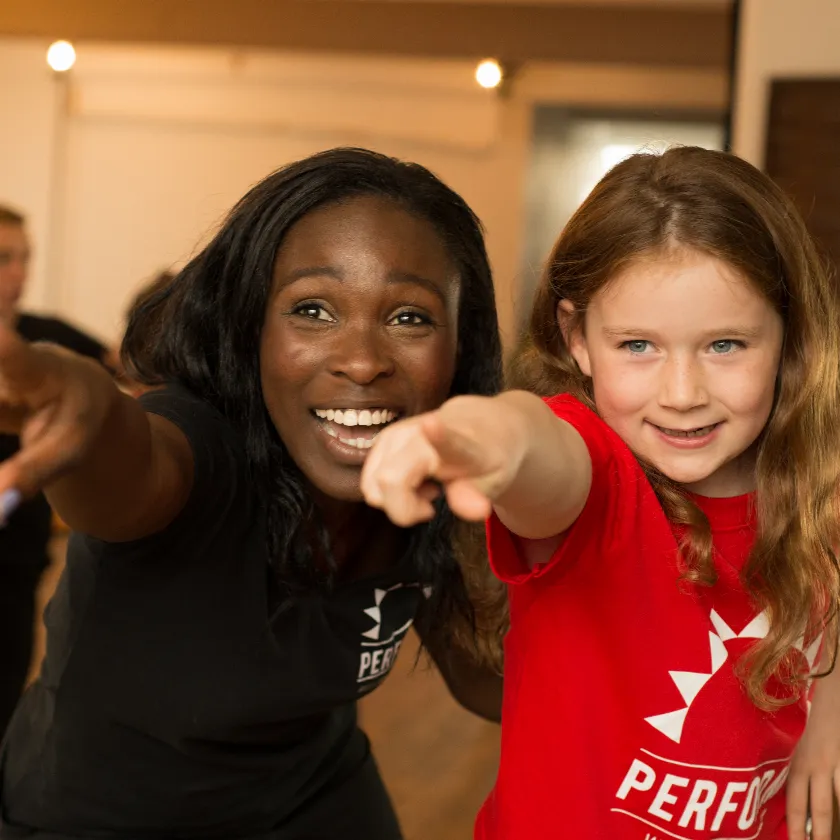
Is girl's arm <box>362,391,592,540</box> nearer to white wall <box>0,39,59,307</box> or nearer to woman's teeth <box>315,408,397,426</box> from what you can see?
woman's teeth <box>315,408,397,426</box>

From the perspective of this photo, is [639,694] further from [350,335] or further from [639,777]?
[350,335]

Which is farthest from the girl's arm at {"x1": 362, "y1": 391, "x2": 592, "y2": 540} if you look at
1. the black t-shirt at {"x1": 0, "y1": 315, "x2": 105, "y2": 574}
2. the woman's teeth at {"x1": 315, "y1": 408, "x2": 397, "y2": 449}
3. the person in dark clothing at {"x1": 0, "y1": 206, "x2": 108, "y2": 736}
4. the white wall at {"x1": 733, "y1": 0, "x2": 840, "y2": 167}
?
the white wall at {"x1": 733, "y1": 0, "x2": 840, "y2": 167}

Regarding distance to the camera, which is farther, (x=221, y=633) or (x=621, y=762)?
(x=221, y=633)

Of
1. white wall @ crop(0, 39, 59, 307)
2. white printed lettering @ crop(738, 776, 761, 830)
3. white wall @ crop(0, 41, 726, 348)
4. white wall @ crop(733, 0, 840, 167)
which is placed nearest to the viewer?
white printed lettering @ crop(738, 776, 761, 830)

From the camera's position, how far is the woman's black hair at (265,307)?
1.28m

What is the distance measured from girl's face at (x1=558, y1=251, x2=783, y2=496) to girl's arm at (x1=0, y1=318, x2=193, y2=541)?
1.35 ft

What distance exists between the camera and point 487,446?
2.43 ft

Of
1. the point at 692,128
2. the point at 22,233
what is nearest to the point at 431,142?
the point at 692,128

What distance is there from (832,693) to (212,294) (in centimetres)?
83

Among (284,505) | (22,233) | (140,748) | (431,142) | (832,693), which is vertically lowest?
(140,748)

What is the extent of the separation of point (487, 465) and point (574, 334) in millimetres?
419

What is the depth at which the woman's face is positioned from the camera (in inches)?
47.9

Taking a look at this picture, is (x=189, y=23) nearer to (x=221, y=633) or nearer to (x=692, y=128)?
(x=692, y=128)

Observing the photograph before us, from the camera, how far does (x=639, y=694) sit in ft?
3.41
